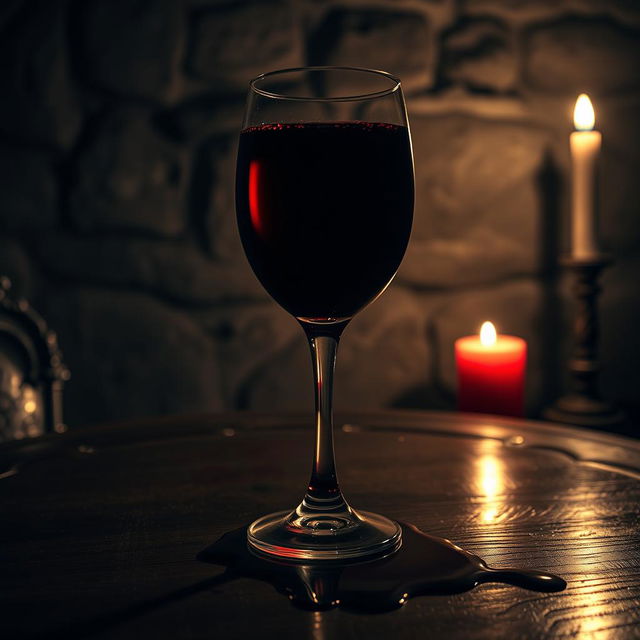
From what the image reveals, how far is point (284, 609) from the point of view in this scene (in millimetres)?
492

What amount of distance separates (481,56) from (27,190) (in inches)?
35.2

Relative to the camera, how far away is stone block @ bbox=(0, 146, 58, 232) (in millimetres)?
1598

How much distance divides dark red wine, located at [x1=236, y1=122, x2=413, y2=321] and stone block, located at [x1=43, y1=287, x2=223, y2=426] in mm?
1046

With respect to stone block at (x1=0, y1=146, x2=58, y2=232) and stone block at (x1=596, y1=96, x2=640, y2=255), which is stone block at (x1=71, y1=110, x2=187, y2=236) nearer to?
stone block at (x1=0, y1=146, x2=58, y2=232)

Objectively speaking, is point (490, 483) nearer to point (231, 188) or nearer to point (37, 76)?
point (231, 188)

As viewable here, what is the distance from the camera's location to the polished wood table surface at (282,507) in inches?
18.8

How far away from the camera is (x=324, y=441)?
624 mm

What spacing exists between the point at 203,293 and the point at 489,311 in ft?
1.82

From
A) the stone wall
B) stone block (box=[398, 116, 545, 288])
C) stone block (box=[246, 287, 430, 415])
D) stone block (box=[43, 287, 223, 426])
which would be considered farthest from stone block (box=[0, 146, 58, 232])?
stone block (box=[398, 116, 545, 288])

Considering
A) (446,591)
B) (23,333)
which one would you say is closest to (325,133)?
(446,591)

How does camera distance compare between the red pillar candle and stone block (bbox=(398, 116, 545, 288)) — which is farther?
stone block (bbox=(398, 116, 545, 288))

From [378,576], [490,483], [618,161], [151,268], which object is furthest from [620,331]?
[378,576]

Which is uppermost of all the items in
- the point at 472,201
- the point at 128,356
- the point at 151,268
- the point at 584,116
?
the point at 584,116

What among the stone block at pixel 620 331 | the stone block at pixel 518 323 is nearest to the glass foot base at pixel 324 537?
the stone block at pixel 518 323
